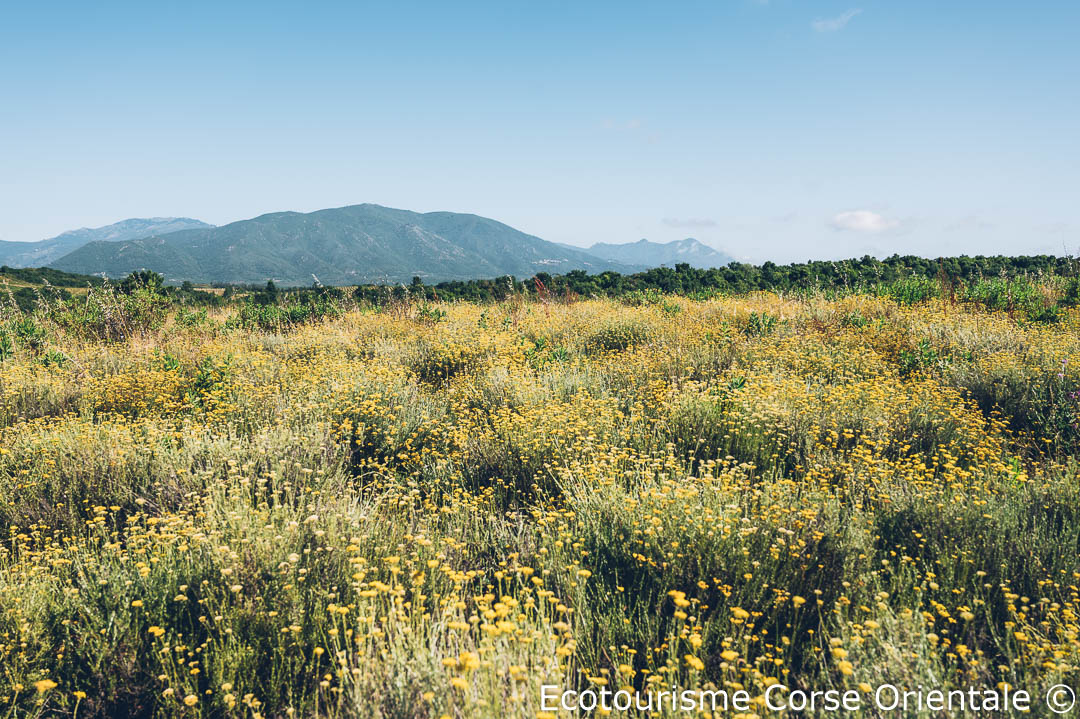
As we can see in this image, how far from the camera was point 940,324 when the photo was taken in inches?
347

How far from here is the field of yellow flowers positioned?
7.53ft

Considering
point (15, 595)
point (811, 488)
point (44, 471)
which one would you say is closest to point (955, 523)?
point (811, 488)

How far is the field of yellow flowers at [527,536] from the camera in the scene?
2295 mm

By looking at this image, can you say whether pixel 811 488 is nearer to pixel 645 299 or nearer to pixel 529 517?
pixel 529 517

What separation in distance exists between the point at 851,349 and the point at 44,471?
982cm
